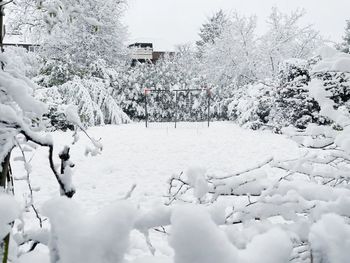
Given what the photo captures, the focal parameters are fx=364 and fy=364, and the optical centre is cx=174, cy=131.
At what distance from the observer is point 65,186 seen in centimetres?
91

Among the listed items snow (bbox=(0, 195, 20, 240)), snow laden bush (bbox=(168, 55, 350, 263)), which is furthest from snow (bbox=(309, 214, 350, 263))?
snow (bbox=(0, 195, 20, 240))

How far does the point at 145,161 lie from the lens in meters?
6.65

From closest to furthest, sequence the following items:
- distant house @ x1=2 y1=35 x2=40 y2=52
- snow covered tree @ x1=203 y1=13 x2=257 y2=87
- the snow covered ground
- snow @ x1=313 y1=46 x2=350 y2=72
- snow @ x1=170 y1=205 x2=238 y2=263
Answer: snow @ x1=170 y1=205 x2=238 y2=263 < snow @ x1=313 y1=46 x2=350 y2=72 < distant house @ x1=2 y1=35 x2=40 y2=52 < the snow covered ground < snow covered tree @ x1=203 y1=13 x2=257 y2=87

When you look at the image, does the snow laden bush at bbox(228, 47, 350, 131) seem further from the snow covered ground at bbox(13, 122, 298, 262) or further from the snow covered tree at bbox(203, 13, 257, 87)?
the snow covered tree at bbox(203, 13, 257, 87)

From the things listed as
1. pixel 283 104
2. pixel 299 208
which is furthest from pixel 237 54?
pixel 299 208

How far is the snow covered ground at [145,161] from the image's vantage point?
190 inches

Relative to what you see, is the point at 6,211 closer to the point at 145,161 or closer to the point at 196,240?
the point at 196,240

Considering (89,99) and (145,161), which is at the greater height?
(89,99)

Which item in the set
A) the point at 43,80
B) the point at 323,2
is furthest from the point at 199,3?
the point at 43,80

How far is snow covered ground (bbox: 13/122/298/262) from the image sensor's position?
15.9 ft

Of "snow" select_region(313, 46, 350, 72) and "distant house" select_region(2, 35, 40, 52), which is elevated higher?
"distant house" select_region(2, 35, 40, 52)

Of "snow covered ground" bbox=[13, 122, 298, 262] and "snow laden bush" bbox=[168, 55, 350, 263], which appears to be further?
"snow covered ground" bbox=[13, 122, 298, 262]

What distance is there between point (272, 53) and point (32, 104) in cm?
1509

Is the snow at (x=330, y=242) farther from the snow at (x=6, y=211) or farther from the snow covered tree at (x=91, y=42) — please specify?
the snow covered tree at (x=91, y=42)
